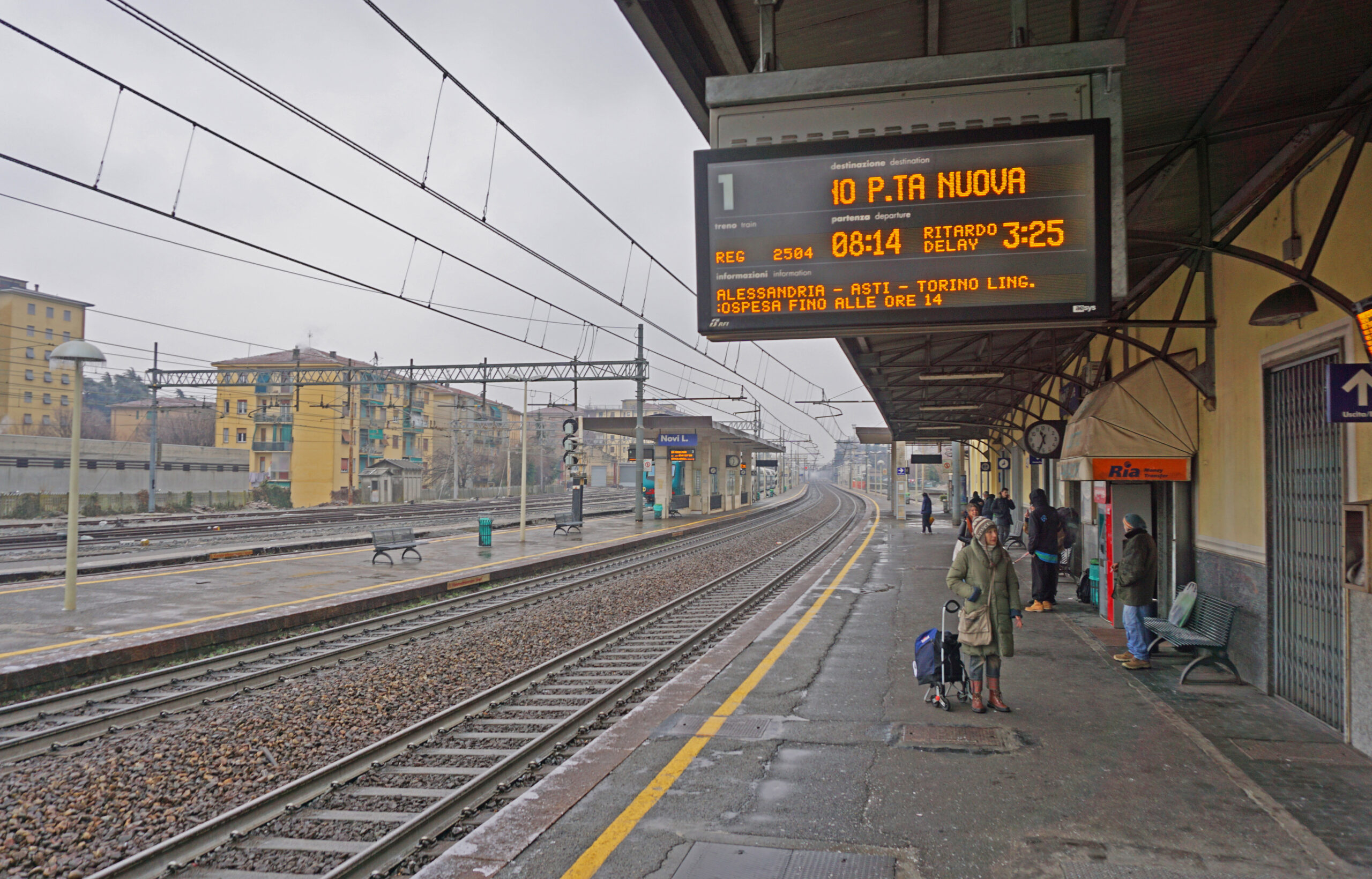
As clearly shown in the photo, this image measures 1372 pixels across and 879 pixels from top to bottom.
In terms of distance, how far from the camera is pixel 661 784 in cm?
484

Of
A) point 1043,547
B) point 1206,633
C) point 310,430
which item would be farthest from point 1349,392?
point 310,430

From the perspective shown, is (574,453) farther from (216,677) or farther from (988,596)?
(988,596)

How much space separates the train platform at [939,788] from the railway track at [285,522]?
22.6 meters

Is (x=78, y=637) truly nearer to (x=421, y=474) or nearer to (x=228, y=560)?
(x=228, y=560)

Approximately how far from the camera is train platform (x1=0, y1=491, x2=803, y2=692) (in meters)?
8.96

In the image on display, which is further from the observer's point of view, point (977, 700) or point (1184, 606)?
point (1184, 606)

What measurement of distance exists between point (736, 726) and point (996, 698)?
2096 mm

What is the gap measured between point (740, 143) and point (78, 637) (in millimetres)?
9696

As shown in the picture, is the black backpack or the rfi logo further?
the black backpack

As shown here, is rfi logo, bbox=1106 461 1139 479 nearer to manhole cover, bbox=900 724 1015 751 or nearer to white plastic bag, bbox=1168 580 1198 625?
white plastic bag, bbox=1168 580 1198 625

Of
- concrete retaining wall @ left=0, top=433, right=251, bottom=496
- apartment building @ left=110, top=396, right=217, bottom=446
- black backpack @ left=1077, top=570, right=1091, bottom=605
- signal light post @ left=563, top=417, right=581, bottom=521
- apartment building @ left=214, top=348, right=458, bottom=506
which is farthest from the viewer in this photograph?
apartment building @ left=110, top=396, right=217, bottom=446

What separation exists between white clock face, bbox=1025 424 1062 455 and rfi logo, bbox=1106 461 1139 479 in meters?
5.93

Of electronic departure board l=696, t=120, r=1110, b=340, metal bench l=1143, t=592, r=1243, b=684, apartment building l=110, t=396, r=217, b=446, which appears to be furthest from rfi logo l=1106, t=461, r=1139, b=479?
apartment building l=110, t=396, r=217, b=446

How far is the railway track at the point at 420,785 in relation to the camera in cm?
438
